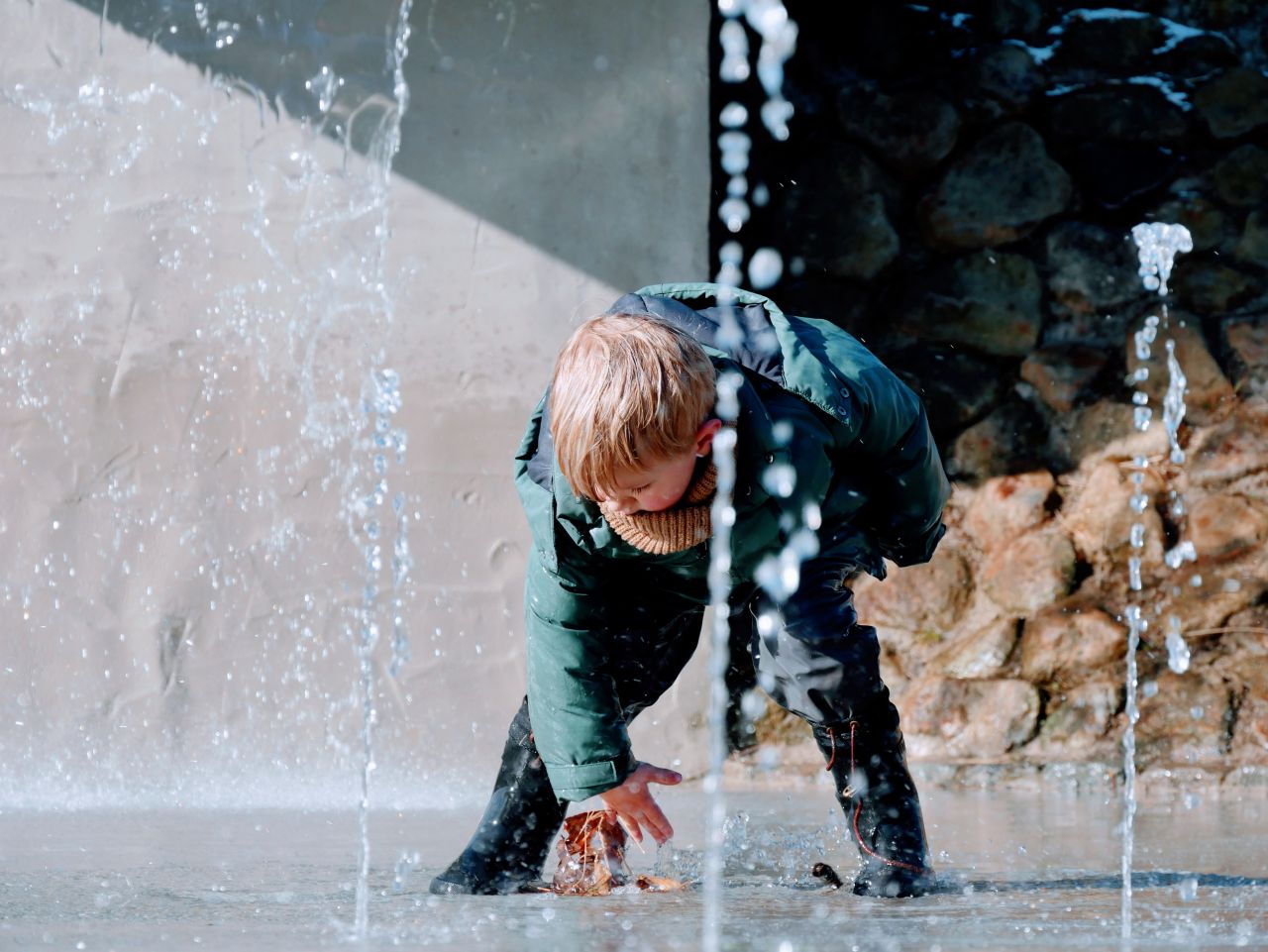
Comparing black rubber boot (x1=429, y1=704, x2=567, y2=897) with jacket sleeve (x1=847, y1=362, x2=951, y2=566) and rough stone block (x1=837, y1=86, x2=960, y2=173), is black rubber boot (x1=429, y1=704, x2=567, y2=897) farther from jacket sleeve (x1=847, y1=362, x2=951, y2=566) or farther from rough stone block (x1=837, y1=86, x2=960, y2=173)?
rough stone block (x1=837, y1=86, x2=960, y2=173)

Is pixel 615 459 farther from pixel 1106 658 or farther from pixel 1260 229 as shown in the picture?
pixel 1260 229

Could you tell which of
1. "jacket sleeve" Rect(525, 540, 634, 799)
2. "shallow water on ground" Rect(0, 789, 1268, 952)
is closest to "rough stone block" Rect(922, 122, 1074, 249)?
"shallow water on ground" Rect(0, 789, 1268, 952)

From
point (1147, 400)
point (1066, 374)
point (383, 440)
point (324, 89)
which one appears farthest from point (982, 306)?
point (324, 89)

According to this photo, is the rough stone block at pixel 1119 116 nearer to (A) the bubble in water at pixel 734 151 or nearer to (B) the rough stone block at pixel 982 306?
(B) the rough stone block at pixel 982 306

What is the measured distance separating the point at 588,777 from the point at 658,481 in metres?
0.42

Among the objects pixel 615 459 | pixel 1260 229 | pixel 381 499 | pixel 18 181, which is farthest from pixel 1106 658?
pixel 18 181

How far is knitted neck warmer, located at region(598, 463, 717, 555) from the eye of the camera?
1687 millimetres

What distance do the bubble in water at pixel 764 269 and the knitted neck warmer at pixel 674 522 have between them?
2.46 metres

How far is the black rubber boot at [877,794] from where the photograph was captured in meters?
1.93

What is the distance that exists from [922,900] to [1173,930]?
358mm

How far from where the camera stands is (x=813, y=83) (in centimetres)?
424

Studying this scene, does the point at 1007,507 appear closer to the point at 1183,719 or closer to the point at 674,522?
the point at 1183,719

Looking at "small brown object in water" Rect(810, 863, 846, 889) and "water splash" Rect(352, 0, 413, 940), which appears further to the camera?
"water splash" Rect(352, 0, 413, 940)

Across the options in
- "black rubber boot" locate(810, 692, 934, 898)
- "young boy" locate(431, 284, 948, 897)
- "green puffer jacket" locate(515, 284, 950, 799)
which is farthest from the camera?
"black rubber boot" locate(810, 692, 934, 898)
